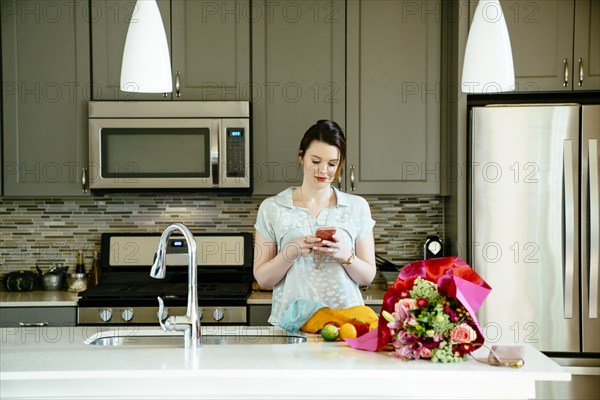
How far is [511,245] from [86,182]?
7.13 feet

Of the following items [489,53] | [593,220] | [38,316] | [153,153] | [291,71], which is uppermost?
[291,71]

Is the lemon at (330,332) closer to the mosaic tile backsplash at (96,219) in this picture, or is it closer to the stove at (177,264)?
the stove at (177,264)

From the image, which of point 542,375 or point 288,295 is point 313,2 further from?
point 542,375

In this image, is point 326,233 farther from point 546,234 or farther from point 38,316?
point 38,316

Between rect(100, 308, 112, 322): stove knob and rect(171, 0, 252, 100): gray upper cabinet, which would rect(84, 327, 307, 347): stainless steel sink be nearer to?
rect(100, 308, 112, 322): stove knob

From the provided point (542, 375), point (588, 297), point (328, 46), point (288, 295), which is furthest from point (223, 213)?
point (542, 375)

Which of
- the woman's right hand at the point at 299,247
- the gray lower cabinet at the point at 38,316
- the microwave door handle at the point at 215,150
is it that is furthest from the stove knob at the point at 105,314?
the woman's right hand at the point at 299,247

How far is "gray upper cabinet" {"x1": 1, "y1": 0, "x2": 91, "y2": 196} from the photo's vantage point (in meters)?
3.78

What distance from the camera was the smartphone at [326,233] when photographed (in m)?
2.42

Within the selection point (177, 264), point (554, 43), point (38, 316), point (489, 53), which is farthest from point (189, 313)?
point (554, 43)

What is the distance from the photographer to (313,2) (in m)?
A: 3.81

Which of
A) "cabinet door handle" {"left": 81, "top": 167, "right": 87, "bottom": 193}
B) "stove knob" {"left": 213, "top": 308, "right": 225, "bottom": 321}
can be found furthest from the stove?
"cabinet door handle" {"left": 81, "top": 167, "right": 87, "bottom": 193}

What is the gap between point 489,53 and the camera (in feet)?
7.58

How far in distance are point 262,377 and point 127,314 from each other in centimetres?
181
